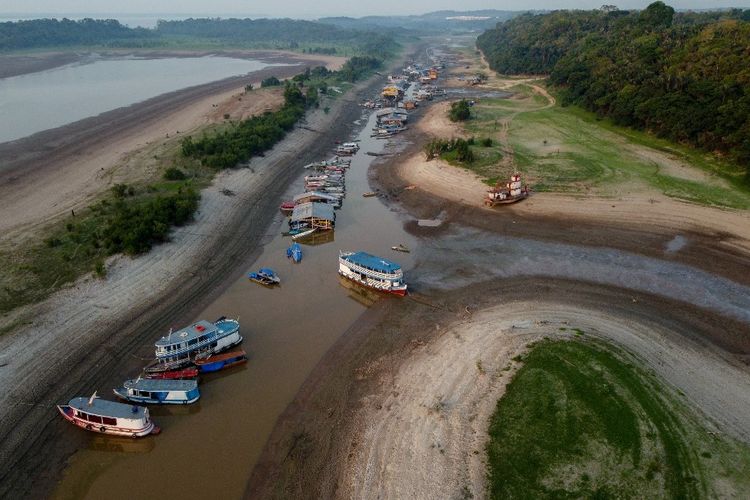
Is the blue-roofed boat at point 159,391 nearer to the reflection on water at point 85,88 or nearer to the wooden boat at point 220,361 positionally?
the wooden boat at point 220,361

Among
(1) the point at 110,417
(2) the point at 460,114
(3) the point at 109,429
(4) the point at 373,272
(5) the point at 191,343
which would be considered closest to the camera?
(1) the point at 110,417

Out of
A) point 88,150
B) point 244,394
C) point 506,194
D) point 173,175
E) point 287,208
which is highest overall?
→ point 173,175

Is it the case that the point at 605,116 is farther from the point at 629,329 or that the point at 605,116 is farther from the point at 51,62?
the point at 51,62

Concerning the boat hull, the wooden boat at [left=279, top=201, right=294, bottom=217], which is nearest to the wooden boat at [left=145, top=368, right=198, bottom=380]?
the boat hull

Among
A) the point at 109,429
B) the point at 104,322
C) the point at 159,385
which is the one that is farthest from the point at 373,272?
the point at 109,429

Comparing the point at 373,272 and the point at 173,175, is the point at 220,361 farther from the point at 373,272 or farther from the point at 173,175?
the point at 173,175

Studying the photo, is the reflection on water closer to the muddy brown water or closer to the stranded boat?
the muddy brown water

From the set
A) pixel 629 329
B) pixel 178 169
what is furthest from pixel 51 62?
pixel 629 329
